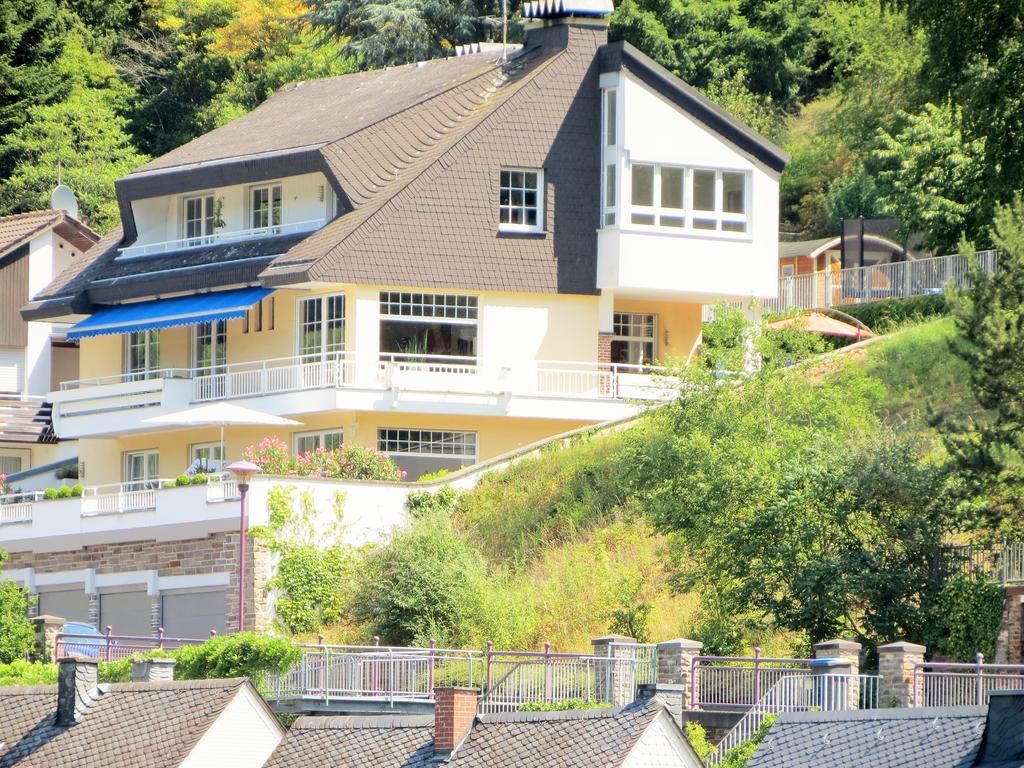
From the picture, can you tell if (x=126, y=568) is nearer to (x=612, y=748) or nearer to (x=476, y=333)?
(x=476, y=333)

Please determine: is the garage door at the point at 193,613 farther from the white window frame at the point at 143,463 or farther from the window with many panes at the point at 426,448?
the white window frame at the point at 143,463

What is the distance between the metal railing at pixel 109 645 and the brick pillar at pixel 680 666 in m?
11.1

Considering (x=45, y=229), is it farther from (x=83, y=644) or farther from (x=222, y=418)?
(x=83, y=644)

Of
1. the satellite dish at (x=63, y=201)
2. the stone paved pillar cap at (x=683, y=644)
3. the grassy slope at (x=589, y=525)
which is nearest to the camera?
A: the stone paved pillar cap at (x=683, y=644)

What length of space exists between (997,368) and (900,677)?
4783 mm

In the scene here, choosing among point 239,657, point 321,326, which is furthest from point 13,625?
point 239,657

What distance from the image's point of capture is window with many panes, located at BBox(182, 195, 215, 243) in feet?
184

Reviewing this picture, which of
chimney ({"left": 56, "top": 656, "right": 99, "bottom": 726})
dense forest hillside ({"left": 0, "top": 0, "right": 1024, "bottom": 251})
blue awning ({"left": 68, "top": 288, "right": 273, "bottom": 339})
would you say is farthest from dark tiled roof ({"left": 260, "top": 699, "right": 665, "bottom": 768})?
dense forest hillside ({"left": 0, "top": 0, "right": 1024, "bottom": 251})

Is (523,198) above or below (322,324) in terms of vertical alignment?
above

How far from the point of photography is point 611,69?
53.5m

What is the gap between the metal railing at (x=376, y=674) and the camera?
119 feet

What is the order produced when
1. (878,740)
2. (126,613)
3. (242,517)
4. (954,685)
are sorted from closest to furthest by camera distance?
(878,740)
(954,685)
(242,517)
(126,613)

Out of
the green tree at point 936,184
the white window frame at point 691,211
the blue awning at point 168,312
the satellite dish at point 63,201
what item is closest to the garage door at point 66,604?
the blue awning at point 168,312

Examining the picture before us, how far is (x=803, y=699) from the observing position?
104 ft
